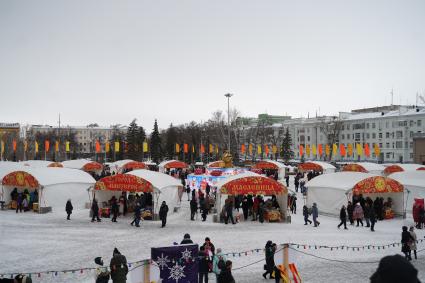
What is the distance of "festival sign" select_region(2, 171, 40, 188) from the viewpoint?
2369 cm

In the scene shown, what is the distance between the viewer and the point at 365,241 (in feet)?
51.9

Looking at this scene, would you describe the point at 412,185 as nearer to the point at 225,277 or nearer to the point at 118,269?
the point at 225,277

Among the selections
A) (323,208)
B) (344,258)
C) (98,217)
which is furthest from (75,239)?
(323,208)

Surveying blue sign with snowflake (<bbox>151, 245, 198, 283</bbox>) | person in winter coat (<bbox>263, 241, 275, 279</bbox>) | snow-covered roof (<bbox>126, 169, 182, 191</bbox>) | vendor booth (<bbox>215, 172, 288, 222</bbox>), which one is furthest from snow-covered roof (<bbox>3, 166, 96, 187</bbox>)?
person in winter coat (<bbox>263, 241, 275, 279</bbox>)

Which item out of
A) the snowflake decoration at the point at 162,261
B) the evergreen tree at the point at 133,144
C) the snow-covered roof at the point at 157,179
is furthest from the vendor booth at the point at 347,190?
the evergreen tree at the point at 133,144

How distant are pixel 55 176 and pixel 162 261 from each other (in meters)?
18.9

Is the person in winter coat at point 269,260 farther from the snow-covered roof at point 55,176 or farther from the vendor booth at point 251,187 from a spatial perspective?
the snow-covered roof at point 55,176

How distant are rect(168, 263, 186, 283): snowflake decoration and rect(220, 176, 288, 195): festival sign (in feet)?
35.2

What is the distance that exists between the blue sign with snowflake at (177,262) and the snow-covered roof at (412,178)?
60.9ft

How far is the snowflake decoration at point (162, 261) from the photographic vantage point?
912cm

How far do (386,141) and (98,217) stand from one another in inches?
2985

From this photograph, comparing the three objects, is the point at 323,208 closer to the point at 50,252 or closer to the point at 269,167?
the point at 50,252

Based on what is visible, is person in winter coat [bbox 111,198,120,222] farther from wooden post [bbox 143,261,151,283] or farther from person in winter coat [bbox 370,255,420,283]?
person in winter coat [bbox 370,255,420,283]

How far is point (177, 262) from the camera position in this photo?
9.38 metres
